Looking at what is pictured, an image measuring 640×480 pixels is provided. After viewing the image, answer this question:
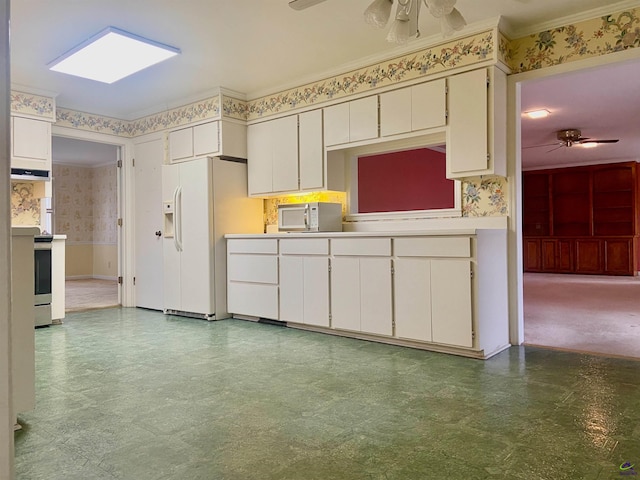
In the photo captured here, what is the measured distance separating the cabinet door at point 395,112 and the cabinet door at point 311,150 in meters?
0.73

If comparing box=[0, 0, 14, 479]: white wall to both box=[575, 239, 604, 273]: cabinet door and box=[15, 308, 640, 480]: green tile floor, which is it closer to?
box=[15, 308, 640, 480]: green tile floor

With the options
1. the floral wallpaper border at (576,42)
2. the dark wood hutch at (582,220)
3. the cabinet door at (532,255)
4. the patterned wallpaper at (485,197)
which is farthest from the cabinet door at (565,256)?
the floral wallpaper border at (576,42)

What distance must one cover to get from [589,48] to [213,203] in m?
3.55

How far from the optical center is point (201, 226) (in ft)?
16.2

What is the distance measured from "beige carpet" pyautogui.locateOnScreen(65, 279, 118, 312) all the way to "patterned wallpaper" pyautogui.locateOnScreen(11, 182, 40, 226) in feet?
4.02

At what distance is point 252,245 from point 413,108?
2038 millimetres

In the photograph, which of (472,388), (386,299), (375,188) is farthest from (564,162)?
(472,388)

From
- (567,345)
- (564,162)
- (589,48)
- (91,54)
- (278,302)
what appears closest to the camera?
(589,48)

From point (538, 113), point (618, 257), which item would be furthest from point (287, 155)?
point (618, 257)

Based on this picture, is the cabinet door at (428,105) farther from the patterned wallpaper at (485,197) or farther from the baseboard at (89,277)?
the baseboard at (89,277)

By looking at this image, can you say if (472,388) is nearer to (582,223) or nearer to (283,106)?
(283,106)

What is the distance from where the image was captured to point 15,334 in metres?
2.00

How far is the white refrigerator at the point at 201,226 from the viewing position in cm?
489

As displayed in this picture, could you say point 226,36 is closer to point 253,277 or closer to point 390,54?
point 390,54
